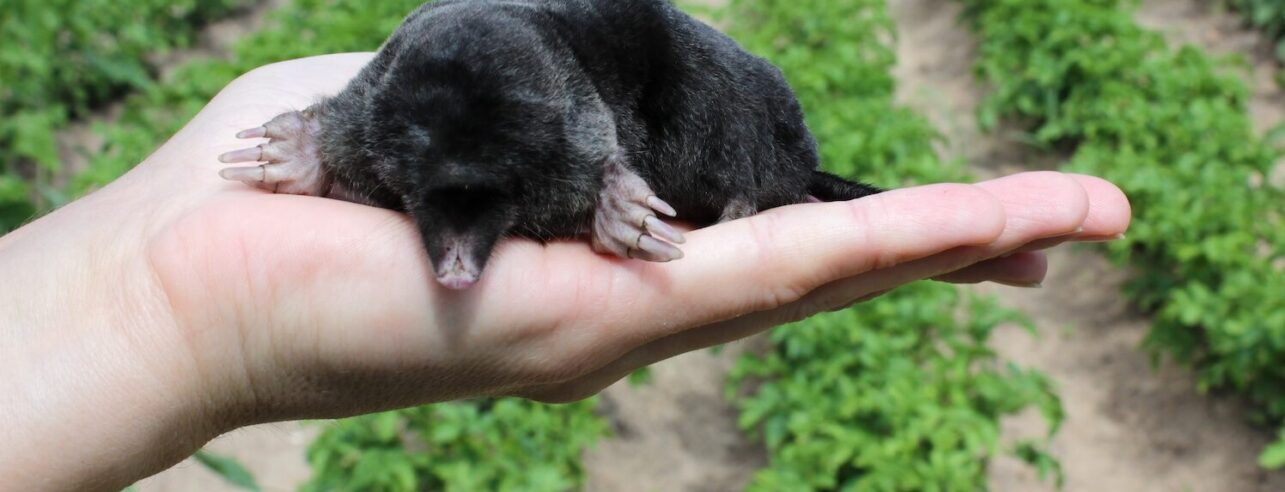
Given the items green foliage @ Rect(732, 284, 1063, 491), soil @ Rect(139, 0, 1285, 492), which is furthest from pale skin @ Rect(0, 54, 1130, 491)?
soil @ Rect(139, 0, 1285, 492)

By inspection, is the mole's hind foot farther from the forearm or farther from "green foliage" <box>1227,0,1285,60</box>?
"green foliage" <box>1227,0,1285,60</box>

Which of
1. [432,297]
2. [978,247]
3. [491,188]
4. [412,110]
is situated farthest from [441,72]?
[978,247]

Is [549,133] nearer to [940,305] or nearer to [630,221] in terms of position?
[630,221]

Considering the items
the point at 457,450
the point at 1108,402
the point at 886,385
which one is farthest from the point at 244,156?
the point at 1108,402

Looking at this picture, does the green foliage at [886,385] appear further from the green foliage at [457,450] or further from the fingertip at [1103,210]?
the fingertip at [1103,210]

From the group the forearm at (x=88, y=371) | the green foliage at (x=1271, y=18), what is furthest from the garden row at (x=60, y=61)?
the green foliage at (x=1271, y=18)
